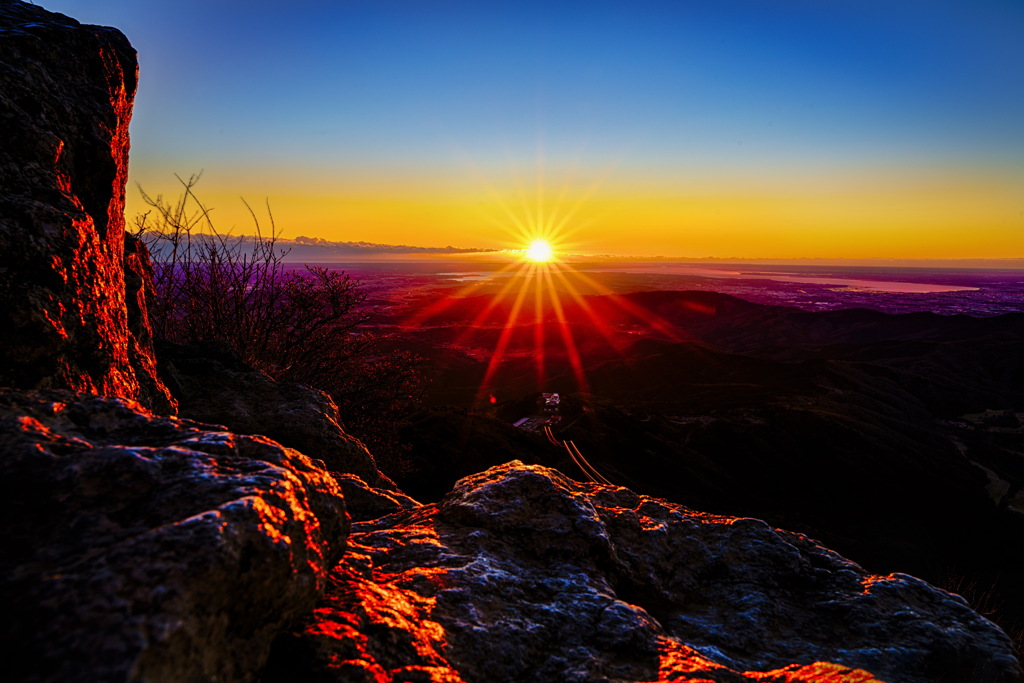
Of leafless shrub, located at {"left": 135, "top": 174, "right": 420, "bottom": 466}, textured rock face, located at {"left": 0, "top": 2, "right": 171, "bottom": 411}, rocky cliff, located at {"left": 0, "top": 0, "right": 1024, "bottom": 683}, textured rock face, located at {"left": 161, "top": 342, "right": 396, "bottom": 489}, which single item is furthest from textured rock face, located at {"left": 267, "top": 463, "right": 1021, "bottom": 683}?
leafless shrub, located at {"left": 135, "top": 174, "right": 420, "bottom": 466}

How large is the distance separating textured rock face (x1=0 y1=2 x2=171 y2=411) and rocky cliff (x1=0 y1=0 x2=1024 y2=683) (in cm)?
2

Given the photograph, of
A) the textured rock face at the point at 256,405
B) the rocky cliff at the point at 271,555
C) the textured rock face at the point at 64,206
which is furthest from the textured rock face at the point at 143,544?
the textured rock face at the point at 256,405

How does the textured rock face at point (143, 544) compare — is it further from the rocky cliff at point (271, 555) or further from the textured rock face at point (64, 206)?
the textured rock face at point (64, 206)

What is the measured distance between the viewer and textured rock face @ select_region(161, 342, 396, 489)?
21.8 feet

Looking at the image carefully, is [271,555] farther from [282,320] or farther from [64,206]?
[282,320]

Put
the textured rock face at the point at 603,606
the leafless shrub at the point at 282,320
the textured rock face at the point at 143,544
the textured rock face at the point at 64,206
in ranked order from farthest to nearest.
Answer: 1. the leafless shrub at the point at 282,320
2. the textured rock face at the point at 64,206
3. the textured rock face at the point at 603,606
4. the textured rock face at the point at 143,544

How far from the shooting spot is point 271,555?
6.89 ft

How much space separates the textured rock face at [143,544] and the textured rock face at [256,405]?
13.6 feet

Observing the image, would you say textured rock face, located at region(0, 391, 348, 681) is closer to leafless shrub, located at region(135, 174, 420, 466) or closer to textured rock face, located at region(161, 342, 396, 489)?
textured rock face, located at region(161, 342, 396, 489)

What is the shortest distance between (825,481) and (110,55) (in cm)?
4639

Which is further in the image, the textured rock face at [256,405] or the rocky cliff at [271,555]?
the textured rock face at [256,405]

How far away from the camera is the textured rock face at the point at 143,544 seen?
5.03 ft

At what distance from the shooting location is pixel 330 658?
222 centimetres

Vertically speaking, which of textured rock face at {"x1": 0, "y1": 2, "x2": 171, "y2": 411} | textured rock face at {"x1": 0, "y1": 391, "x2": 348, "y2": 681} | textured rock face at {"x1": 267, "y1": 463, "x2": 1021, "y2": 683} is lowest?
textured rock face at {"x1": 267, "y1": 463, "x2": 1021, "y2": 683}
